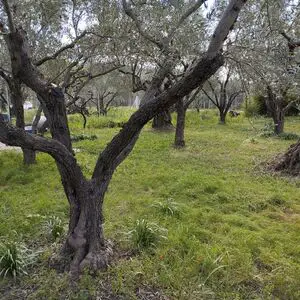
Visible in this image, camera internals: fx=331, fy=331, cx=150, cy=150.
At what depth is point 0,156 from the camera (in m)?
8.01

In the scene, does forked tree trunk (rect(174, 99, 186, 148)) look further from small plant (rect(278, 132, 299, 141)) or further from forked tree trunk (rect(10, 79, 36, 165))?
forked tree trunk (rect(10, 79, 36, 165))

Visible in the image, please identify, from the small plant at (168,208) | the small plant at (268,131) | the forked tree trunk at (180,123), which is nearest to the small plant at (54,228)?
the small plant at (168,208)

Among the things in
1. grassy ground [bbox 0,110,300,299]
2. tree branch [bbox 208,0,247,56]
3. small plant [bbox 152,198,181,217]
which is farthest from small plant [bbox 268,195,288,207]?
tree branch [bbox 208,0,247,56]

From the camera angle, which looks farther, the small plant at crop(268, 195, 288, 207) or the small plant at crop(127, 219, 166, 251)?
the small plant at crop(268, 195, 288, 207)

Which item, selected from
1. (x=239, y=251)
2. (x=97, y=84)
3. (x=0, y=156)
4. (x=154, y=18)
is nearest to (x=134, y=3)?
(x=154, y=18)

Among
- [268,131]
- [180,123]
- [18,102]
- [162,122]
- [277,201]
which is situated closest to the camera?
[277,201]

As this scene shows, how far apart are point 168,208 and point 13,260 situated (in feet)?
6.77

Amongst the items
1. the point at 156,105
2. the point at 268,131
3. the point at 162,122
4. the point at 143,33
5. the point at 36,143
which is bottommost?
the point at 268,131

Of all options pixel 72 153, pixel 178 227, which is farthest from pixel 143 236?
pixel 72 153

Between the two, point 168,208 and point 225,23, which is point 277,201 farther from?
point 225,23

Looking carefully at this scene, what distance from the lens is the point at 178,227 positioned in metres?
3.93

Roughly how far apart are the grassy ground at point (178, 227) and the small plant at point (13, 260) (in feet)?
0.23

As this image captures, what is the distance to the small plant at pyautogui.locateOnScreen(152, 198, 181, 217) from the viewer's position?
4.38m

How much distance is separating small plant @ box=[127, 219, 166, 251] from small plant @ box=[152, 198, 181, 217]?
775 mm
